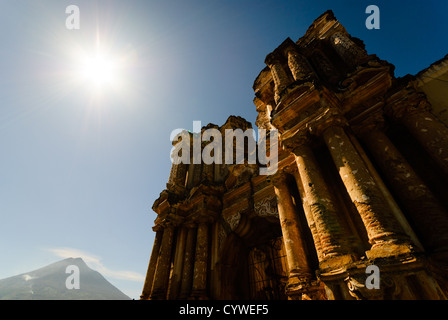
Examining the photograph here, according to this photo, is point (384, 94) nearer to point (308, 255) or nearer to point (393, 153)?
point (393, 153)

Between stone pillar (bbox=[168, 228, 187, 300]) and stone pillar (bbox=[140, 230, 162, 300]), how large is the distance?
1.30m

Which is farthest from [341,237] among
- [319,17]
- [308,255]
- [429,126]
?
[319,17]

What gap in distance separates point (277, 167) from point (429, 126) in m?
3.78

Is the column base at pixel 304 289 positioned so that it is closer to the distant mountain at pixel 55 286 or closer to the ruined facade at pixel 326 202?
the ruined facade at pixel 326 202

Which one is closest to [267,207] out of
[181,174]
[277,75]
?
[277,75]

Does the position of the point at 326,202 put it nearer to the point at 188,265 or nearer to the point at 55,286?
the point at 188,265

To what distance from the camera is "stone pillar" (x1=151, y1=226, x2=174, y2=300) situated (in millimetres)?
8547

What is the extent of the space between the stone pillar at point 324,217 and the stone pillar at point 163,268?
7489 millimetres

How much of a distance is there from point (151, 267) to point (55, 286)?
14073cm

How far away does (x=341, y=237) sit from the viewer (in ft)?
12.5

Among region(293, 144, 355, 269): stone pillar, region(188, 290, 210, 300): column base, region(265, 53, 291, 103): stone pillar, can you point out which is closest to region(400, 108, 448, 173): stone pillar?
region(293, 144, 355, 269): stone pillar

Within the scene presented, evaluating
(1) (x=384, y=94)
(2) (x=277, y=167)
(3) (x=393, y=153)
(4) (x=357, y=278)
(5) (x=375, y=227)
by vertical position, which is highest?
(1) (x=384, y=94)

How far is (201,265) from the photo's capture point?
8.28 metres

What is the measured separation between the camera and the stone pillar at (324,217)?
3576 mm
